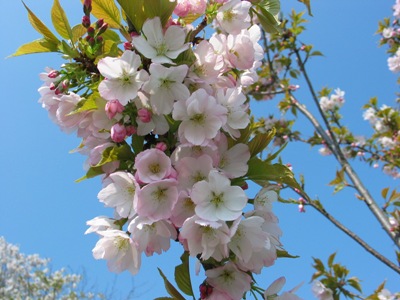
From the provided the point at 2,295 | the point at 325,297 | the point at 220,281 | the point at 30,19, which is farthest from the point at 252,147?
the point at 2,295

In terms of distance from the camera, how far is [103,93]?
0.86m

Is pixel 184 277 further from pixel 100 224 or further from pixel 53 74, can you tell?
pixel 53 74

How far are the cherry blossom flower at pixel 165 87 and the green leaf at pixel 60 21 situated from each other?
283 millimetres

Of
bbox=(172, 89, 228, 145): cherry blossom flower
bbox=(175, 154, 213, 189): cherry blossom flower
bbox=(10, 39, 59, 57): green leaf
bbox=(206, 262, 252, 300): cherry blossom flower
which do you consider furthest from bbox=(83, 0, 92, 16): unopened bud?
bbox=(206, 262, 252, 300): cherry blossom flower

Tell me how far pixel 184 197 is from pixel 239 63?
0.39 m

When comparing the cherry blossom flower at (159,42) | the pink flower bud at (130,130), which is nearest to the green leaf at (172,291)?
the pink flower bud at (130,130)

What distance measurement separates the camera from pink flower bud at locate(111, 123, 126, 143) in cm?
85

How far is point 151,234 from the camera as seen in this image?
0.82m

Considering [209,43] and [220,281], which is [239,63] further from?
[220,281]

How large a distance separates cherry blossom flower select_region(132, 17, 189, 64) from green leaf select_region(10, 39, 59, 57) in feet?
0.83

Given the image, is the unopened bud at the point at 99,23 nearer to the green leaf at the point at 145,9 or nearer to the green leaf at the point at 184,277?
the green leaf at the point at 145,9

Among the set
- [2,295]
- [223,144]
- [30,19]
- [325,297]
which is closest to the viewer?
[223,144]

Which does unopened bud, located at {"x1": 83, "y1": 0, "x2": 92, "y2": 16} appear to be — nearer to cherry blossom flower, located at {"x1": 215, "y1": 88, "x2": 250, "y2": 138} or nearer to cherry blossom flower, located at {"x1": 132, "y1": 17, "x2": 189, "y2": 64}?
cherry blossom flower, located at {"x1": 132, "y1": 17, "x2": 189, "y2": 64}

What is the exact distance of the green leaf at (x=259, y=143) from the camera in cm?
96
